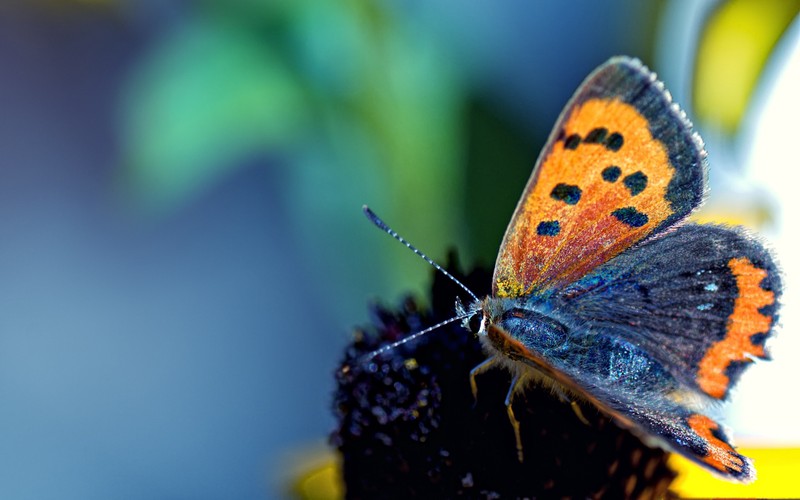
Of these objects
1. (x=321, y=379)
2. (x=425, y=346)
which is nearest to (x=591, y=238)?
(x=425, y=346)

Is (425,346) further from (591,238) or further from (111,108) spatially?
(111,108)

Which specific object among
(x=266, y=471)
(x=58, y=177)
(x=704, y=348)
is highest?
(x=58, y=177)

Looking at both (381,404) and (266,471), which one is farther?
(266,471)

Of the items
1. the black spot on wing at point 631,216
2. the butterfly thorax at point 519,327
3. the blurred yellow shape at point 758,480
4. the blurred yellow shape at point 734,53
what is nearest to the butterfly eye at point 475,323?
the butterfly thorax at point 519,327

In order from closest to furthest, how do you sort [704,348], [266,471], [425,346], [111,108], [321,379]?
[704,348], [425,346], [266,471], [111,108], [321,379]

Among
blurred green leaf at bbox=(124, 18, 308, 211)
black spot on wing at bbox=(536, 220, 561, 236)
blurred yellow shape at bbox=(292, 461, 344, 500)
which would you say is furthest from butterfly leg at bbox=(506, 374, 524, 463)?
blurred green leaf at bbox=(124, 18, 308, 211)

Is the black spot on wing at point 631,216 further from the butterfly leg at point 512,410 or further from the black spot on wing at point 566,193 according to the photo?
the butterfly leg at point 512,410
